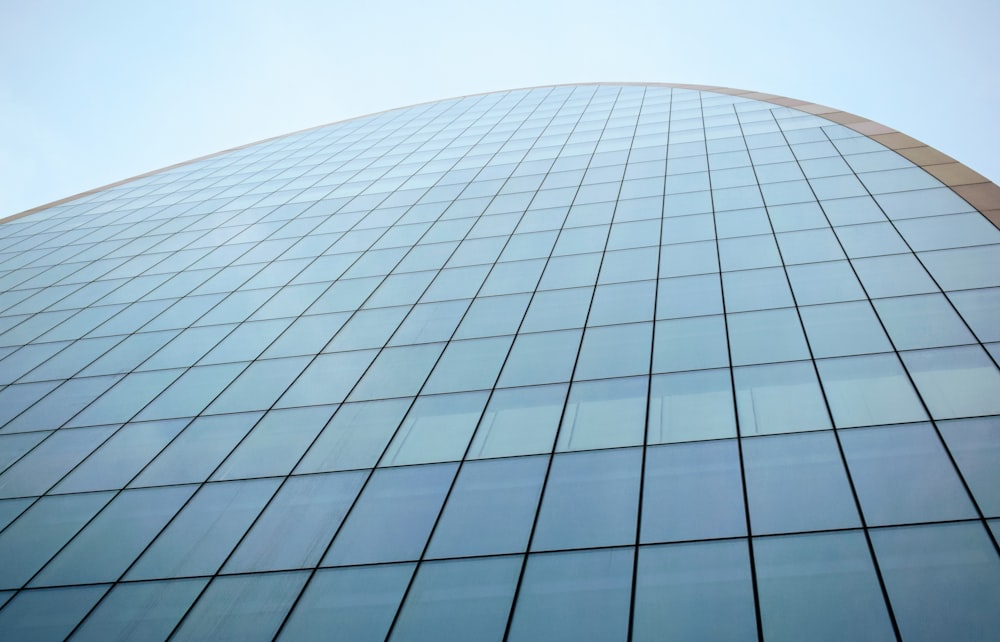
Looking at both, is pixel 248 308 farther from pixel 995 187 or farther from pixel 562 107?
pixel 562 107

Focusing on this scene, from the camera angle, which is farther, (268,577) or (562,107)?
(562,107)

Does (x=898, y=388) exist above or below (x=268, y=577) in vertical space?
above

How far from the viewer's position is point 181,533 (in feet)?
31.5

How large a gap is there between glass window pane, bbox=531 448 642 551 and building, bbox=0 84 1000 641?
0.13 ft

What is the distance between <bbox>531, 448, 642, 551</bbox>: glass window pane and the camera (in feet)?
26.2

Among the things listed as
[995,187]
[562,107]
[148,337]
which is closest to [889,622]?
[995,187]

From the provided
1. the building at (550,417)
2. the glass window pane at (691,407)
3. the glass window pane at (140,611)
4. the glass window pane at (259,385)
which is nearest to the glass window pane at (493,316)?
the building at (550,417)

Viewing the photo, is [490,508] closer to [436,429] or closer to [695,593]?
[436,429]

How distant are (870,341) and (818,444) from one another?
→ 274cm

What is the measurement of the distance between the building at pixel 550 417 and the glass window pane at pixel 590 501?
4 centimetres

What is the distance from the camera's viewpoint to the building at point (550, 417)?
735 cm

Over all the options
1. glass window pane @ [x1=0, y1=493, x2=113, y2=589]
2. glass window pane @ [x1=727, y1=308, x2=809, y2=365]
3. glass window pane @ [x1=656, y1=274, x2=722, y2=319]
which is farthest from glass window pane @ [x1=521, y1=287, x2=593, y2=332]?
glass window pane @ [x1=0, y1=493, x2=113, y2=589]

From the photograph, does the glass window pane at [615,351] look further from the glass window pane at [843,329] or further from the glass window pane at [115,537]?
the glass window pane at [115,537]

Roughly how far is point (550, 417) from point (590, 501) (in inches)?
77.3
